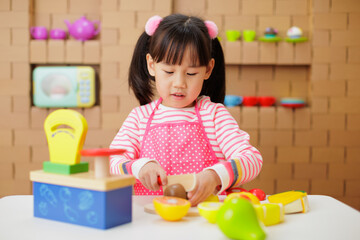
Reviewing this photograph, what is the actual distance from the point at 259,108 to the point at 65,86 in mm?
1256

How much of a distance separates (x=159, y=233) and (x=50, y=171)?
0.22 meters

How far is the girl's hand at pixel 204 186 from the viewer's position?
2.55ft

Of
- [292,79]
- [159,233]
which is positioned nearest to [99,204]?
[159,233]

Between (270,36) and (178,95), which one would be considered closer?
(178,95)

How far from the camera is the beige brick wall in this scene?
2584mm

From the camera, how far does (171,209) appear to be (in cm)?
66

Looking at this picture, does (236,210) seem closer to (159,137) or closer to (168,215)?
(168,215)

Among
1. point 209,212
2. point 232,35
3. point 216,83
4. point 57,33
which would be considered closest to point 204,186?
point 209,212

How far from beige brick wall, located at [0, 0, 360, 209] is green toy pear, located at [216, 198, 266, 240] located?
6.68 ft

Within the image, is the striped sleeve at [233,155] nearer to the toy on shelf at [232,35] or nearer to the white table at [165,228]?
the white table at [165,228]

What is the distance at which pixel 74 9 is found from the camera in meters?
2.73

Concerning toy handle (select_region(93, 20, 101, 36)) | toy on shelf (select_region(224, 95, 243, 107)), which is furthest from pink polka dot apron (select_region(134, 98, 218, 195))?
→ toy handle (select_region(93, 20, 101, 36))

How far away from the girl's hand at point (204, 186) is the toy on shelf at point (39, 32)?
82.8 inches

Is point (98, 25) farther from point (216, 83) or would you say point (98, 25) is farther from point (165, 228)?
point (165, 228)
